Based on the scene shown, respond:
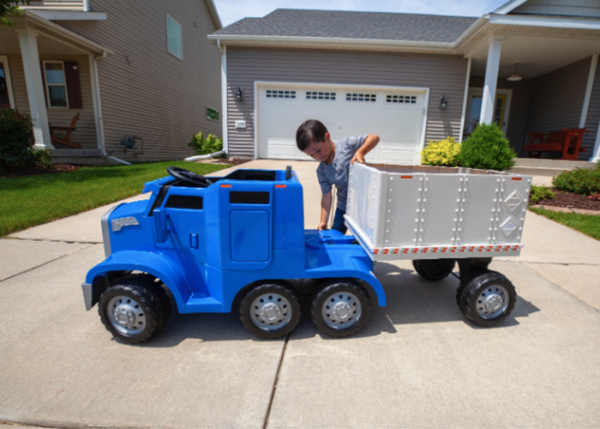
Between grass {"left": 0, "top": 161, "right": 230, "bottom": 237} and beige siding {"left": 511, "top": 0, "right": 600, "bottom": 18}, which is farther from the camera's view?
beige siding {"left": 511, "top": 0, "right": 600, "bottom": 18}

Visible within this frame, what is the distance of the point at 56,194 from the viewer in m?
6.50

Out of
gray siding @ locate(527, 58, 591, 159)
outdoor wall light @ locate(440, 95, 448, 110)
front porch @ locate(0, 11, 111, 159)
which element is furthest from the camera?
front porch @ locate(0, 11, 111, 159)

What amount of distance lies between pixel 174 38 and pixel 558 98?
671 inches

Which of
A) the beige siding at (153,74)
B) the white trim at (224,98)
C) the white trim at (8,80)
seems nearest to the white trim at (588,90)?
the white trim at (224,98)

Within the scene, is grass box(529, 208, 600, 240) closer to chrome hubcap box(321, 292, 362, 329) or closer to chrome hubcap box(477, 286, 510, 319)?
chrome hubcap box(477, 286, 510, 319)

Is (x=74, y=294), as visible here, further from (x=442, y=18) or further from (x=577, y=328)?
(x=442, y=18)

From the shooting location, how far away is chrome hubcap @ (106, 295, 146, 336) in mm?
2191

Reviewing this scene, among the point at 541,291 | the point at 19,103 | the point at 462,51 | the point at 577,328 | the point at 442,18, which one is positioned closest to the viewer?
the point at 577,328

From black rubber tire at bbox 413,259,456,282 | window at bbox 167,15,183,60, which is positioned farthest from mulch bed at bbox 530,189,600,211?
window at bbox 167,15,183,60

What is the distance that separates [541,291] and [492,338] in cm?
119

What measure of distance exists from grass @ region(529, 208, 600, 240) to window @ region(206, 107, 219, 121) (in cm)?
1944

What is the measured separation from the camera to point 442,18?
1352 centimetres

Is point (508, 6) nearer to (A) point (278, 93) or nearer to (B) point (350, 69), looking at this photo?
(B) point (350, 69)

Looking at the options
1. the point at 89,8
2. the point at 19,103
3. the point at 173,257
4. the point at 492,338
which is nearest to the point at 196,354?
the point at 173,257
